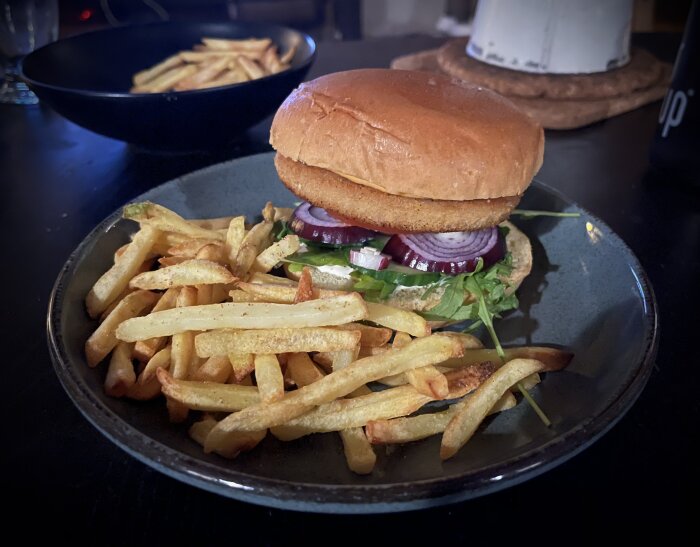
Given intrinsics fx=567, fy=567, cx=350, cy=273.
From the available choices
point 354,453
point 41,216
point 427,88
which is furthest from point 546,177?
point 41,216

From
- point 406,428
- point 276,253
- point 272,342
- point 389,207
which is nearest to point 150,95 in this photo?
point 276,253

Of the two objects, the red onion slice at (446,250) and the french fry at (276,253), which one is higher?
the french fry at (276,253)

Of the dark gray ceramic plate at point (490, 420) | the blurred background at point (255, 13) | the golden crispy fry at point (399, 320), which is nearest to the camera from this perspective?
the dark gray ceramic plate at point (490, 420)

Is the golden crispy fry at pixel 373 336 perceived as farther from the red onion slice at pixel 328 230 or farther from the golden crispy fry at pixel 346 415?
the red onion slice at pixel 328 230

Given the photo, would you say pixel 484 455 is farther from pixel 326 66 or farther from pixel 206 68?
pixel 326 66

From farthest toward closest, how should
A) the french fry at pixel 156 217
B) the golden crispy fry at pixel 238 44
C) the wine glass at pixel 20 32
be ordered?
the wine glass at pixel 20 32 < the golden crispy fry at pixel 238 44 < the french fry at pixel 156 217

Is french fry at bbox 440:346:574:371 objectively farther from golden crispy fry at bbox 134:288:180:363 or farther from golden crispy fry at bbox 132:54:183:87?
golden crispy fry at bbox 132:54:183:87

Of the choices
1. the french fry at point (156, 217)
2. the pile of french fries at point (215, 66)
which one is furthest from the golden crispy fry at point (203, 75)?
the french fry at point (156, 217)

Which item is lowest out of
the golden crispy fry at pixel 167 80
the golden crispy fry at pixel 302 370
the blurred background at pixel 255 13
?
the blurred background at pixel 255 13
